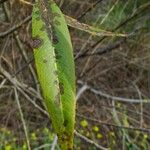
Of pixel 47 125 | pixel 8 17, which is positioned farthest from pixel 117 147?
pixel 8 17

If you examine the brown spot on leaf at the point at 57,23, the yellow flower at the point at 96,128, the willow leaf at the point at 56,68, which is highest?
the brown spot on leaf at the point at 57,23

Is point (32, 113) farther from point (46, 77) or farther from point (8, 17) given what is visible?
point (46, 77)

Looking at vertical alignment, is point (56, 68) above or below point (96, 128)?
above

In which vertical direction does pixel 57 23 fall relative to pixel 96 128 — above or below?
above

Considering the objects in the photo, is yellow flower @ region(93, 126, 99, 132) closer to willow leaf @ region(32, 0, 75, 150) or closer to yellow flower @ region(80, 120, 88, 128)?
yellow flower @ region(80, 120, 88, 128)

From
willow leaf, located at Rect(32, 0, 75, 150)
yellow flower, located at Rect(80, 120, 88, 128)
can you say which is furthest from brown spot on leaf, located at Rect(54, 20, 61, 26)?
yellow flower, located at Rect(80, 120, 88, 128)

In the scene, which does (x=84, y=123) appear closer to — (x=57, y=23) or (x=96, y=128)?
(x=96, y=128)

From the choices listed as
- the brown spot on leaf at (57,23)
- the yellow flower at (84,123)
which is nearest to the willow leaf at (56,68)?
the brown spot on leaf at (57,23)

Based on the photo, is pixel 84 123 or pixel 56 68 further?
pixel 84 123

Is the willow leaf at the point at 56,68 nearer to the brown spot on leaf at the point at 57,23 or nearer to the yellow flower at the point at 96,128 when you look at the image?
A: the brown spot on leaf at the point at 57,23

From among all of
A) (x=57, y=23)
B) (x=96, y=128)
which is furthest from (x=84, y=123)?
(x=57, y=23)
